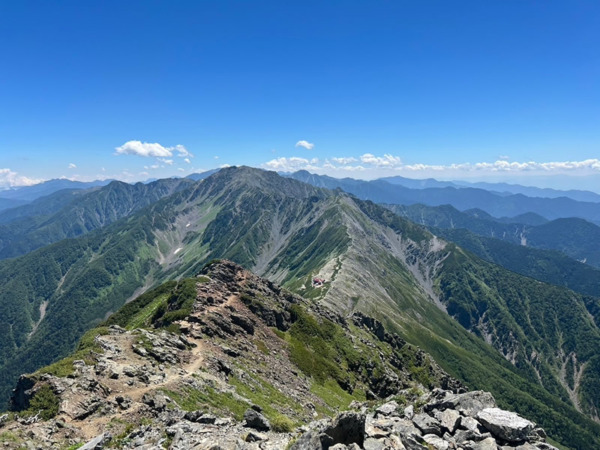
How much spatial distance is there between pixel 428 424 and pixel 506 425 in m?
6.44

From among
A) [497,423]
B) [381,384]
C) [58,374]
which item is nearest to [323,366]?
[381,384]

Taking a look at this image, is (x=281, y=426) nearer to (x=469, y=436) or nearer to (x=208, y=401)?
(x=469, y=436)

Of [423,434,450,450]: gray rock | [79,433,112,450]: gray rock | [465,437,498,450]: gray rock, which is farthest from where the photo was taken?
[79,433,112,450]: gray rock

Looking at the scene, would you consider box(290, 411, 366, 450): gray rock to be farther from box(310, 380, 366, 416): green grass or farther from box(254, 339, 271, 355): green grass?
box(254, 339, 271, 355): green grass

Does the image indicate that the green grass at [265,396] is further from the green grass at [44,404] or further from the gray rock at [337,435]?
the gray rock at [337,435]

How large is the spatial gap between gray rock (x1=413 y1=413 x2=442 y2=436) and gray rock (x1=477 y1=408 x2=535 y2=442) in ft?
12.5

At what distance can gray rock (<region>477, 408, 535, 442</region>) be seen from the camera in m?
28.9

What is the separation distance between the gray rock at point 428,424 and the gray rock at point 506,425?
3.82 m

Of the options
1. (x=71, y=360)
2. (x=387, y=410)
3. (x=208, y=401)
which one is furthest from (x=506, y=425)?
(x=71, y=360)

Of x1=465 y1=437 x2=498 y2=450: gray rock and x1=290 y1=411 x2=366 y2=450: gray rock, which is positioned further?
x1=465 y1=437 x2=498 y2=450: gray rock

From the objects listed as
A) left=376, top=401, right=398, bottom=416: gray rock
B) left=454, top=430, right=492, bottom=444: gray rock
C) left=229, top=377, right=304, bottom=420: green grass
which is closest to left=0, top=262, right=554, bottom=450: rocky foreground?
left=454, top=430, right=492, bottom=444: gray rock

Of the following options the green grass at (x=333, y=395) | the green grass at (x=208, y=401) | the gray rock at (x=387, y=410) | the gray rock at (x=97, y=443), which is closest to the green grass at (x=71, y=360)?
the green grass at (x=208, y=401)

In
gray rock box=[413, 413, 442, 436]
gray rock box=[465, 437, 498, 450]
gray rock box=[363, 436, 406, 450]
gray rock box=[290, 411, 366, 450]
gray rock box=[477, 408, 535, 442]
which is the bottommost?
gray rock box=[413, 413, 442, 436]

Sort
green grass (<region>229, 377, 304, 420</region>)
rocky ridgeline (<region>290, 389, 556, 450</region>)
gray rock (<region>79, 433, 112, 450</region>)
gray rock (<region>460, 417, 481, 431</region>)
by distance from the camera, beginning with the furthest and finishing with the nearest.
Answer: green grass (<region>229, 377, 304, 420</region>), gray rock (<region>79, 433, 112, 450</region>), gray rock (<region>460, 417, 481, 431</region>), rocky ridgeline (<region>290, 389, 556, 450</region>)
